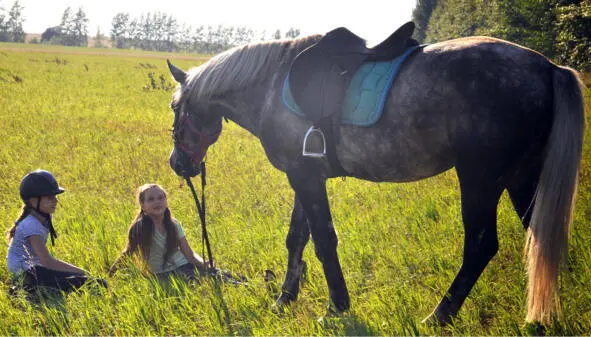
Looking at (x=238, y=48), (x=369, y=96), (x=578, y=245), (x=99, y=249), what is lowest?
(x=99, y=249)

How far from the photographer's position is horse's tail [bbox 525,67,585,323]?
3.09 meters

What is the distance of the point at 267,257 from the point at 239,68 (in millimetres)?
1794

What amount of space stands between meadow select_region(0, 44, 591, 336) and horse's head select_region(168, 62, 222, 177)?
1037 mm

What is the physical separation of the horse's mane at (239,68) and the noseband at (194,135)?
27cm

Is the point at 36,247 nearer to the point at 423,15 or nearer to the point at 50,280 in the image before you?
the point at 50,280

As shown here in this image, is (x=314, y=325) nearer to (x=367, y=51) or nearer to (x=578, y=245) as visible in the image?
(x=367, y=51)

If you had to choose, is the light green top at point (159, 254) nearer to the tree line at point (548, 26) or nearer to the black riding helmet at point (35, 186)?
the black riding helmet at point (35, 186)

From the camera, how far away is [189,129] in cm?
455

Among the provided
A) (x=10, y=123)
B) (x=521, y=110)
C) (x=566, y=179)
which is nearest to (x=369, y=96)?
(x=521, y=110)

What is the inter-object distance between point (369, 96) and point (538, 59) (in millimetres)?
1081

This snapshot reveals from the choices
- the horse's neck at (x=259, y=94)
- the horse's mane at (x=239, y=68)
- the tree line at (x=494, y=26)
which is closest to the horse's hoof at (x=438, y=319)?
the horse's neck at (x=259, y=94)

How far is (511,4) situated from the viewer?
92.3 feet

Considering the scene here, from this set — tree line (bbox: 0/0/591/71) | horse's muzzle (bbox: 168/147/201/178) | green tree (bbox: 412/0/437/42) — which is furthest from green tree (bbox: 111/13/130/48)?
horse's muzzle (bbox: 168/147/201/178)

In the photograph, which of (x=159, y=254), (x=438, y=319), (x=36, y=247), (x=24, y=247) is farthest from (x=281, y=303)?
(x=24, y=247)
